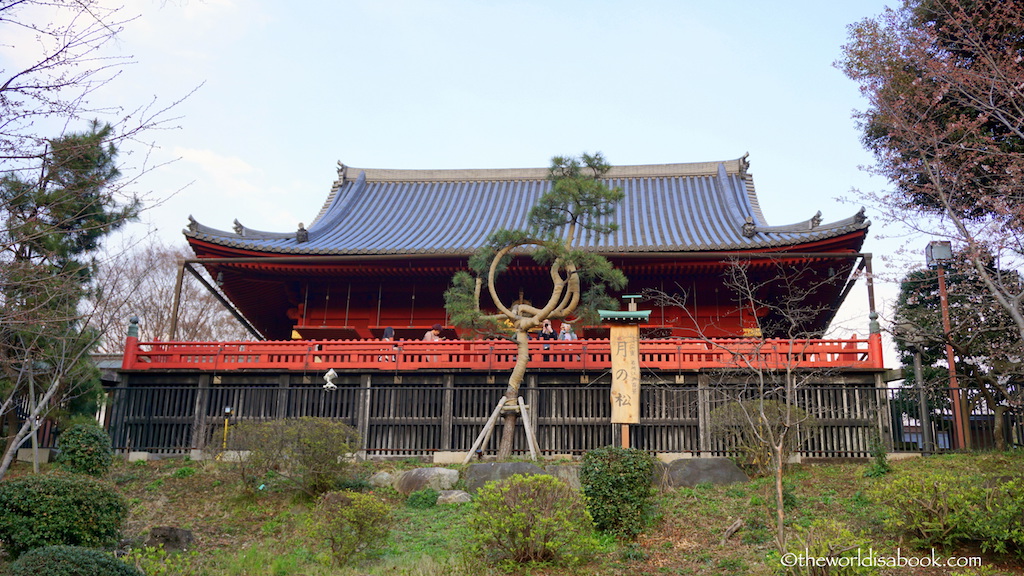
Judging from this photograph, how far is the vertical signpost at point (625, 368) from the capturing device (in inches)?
571

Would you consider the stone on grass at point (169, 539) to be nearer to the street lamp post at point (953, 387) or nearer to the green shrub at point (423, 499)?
the green shrub at point (423, 499)

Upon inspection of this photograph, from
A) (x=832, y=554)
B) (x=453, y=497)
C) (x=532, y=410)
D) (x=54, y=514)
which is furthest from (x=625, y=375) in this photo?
(x=54, y=514)

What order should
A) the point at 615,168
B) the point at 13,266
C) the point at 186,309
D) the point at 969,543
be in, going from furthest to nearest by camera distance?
the point at 186,309
the point at 615,168
the point at 969,543
the point at 13,266

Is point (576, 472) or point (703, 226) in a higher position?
point (703, 226)

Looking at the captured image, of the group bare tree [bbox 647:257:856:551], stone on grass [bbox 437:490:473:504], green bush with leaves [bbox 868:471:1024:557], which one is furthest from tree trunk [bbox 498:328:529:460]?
green bush with leaves [bbox 868:471:1024:557]

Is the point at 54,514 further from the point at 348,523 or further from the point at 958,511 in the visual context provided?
the point at 958,511

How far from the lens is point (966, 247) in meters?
10.3

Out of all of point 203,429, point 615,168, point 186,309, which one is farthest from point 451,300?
point 186,309

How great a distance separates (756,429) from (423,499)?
5181 mm

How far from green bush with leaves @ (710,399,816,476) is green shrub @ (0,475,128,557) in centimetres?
871

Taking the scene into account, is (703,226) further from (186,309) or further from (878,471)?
(186,309)

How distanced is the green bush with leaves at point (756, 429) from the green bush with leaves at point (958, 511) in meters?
2.60

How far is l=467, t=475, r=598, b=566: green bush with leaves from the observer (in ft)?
30.1

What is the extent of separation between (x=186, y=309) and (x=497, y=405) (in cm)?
2055
